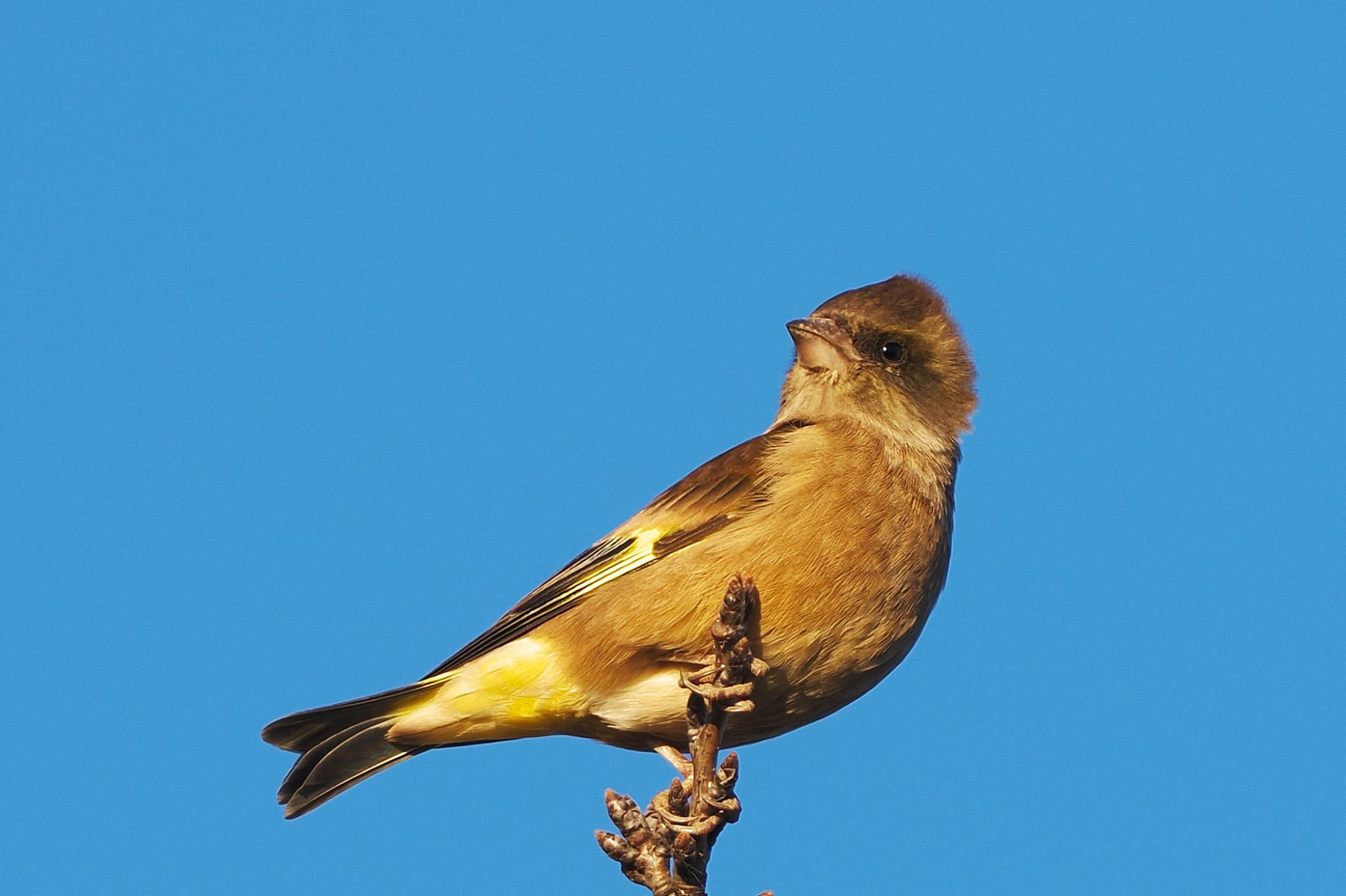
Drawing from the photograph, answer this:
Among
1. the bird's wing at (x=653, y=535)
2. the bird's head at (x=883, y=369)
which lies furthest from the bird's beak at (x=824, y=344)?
the bird's wing at (x=653, y=535)

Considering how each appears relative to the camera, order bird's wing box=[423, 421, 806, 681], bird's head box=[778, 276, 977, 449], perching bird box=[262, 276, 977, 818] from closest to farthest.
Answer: perching bird box=[262, 276, 977, 818], bird's wing box=[423, 421, 806, 681], bird's head box=[778, 276, 977, 449]

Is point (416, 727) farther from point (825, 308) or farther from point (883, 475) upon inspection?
point (825, 308)

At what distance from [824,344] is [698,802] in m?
3.34

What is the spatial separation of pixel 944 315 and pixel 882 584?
7.83 feet

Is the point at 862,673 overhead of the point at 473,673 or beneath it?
beneath

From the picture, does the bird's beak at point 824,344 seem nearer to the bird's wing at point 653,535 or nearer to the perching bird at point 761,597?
the perching bird at point 761,597

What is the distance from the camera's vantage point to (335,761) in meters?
7.25

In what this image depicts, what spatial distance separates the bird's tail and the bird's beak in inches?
109

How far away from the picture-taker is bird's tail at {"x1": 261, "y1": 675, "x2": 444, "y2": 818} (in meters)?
7.24

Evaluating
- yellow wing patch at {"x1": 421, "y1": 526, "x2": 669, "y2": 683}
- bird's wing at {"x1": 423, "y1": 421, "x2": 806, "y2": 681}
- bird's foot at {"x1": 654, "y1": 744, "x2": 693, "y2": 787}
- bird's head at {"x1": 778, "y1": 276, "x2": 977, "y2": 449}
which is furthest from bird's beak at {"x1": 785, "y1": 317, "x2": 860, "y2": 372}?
bird's foot at {"x1": 654, "y1": 744, "x2": 693, "y2": 787}

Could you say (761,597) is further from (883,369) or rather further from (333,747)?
(333,747)

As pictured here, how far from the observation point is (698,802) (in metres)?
5.13

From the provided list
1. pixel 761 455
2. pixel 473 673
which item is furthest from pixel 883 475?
pixel 473 673

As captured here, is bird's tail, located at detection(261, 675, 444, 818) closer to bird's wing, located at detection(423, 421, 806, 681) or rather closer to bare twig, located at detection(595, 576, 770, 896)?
bird's wing, located at detection(423, 421, 806, 681)
